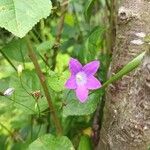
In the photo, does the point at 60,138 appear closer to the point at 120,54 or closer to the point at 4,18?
the point at 120,54

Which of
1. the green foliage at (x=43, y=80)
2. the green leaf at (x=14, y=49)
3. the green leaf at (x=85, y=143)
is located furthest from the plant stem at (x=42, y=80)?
the green leaf at (x=14, y=49)

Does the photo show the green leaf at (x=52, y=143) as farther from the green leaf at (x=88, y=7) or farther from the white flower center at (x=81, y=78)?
the green leaf at (x=88, y=7)

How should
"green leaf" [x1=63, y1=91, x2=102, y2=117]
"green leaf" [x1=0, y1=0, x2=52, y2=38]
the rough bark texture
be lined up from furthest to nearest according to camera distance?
"green leaf" [x1=63, y1=91, x2=102, y2=117] → the rough bark texture → "green leaf" [x1=0, y1=0, x2=52, y2=38]

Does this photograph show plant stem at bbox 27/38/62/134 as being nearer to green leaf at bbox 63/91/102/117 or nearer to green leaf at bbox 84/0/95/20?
green leaf at bbox 63/91/102/117

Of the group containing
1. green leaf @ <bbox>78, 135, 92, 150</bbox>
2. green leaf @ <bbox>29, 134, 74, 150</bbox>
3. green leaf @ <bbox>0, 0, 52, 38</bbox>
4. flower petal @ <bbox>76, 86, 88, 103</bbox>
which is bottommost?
green leaf @ <bbox>78, 135, 92, 150</bbox>

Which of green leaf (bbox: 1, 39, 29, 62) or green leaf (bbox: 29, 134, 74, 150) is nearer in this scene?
green leaf (bbox: 29, 134, 74, 150)

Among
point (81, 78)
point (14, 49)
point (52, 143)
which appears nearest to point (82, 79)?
point (81, 78)

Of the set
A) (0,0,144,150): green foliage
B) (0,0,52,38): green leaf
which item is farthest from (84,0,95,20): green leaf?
(0,0,52,38): green leaf
